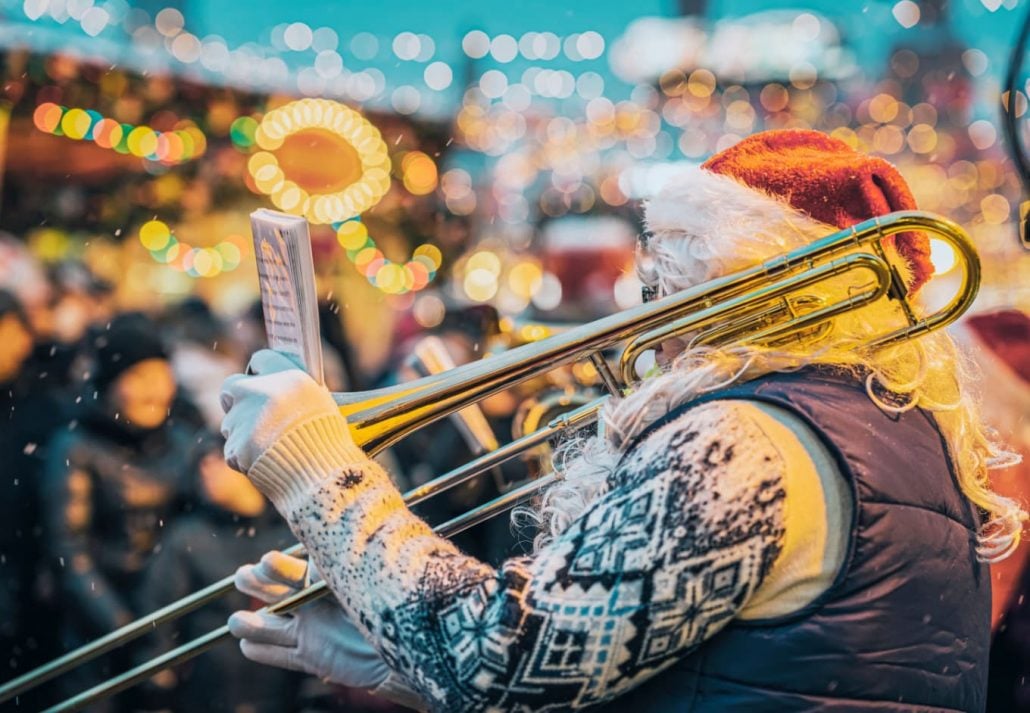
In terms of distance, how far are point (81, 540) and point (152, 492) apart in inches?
10.6

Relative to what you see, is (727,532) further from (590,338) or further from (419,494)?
(419,494)

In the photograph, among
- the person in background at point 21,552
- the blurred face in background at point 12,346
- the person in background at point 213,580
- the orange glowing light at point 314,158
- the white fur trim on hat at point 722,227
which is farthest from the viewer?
the orange glowing light at point 314,158

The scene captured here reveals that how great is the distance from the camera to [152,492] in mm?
3674

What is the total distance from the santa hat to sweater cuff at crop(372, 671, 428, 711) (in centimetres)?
82

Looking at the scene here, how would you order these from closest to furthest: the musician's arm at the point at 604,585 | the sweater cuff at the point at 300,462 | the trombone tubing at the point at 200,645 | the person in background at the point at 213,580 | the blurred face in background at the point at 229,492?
the musician's arm at the point at 604,585
the sweater cuff at the point at 300,462
the trombone tubing at the point at 200,645
the person in background at the point at 213,580
the blurred face in background at the point at 229,492

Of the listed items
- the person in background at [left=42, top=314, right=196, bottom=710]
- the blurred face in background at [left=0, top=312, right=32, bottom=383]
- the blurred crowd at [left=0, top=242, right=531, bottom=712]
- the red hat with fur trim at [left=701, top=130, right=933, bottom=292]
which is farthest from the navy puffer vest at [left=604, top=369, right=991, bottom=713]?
the blurred face in background at [left=0, top=312, right=32, bottom=383]

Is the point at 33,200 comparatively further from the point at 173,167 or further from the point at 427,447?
the point at 427,447

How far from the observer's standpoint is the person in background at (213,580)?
3215 mm

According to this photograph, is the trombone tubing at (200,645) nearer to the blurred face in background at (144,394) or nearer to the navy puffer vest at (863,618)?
the navy puffer vest at (863,618)

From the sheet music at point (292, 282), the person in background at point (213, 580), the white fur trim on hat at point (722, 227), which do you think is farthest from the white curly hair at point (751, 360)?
the person in background at point (213, 580)

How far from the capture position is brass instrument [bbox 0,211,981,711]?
64.4 inches

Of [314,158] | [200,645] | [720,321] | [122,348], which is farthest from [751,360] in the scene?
[314,158]

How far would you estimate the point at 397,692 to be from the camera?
6.03 ft

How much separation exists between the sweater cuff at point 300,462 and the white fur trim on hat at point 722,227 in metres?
0.59
